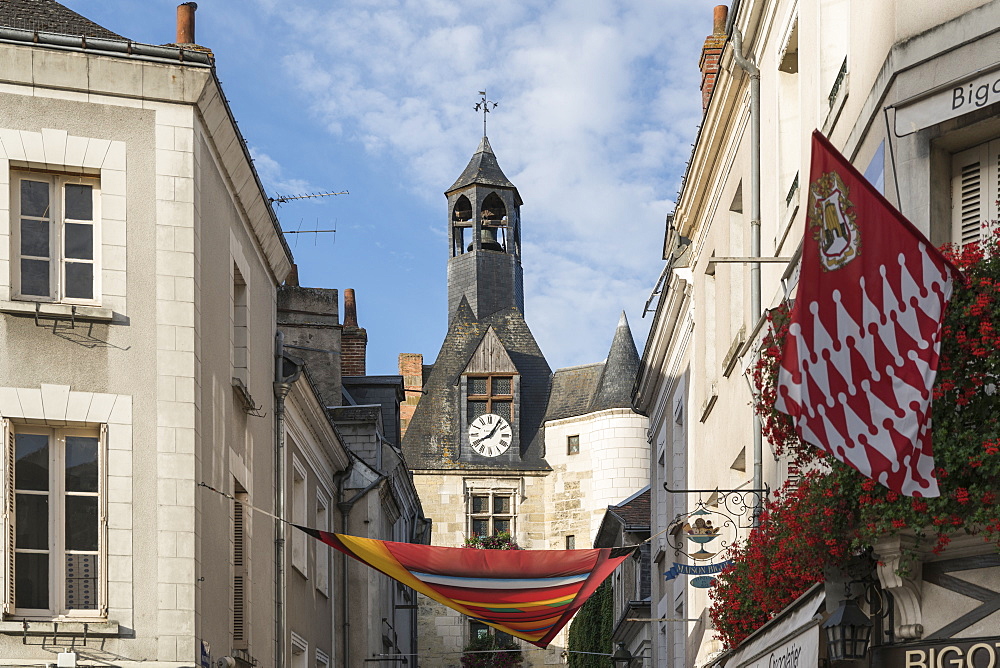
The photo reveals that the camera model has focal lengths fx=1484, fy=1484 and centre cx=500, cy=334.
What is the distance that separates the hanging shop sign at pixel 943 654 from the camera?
710 cm

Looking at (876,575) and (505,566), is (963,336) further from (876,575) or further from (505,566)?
(505,566)

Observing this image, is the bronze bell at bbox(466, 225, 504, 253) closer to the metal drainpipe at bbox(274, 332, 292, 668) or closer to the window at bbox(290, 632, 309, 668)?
the window at bbox(290, 632, 309, 668)

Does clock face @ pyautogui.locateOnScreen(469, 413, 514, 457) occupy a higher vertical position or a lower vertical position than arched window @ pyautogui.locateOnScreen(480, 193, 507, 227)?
lower

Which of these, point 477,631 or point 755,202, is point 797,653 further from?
point 477,631

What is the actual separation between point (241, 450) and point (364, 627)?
10184mm

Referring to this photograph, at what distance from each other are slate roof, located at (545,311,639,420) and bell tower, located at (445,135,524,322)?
5.22 metres

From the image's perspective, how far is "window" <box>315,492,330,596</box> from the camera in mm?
21734

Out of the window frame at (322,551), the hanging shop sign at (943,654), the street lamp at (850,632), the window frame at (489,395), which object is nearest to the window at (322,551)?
the window frame at (322,551)

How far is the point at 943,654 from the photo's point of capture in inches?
290

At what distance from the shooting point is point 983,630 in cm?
721

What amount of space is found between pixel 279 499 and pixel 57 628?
20.4 ft

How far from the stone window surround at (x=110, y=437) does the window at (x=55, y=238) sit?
86 cm

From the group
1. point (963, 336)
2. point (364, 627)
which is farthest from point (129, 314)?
point (364, 627)

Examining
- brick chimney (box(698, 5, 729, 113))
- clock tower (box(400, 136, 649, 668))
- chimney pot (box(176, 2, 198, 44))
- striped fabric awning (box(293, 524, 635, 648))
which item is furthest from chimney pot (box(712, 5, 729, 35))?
clock tower (box(400, 136, 649, 668))
